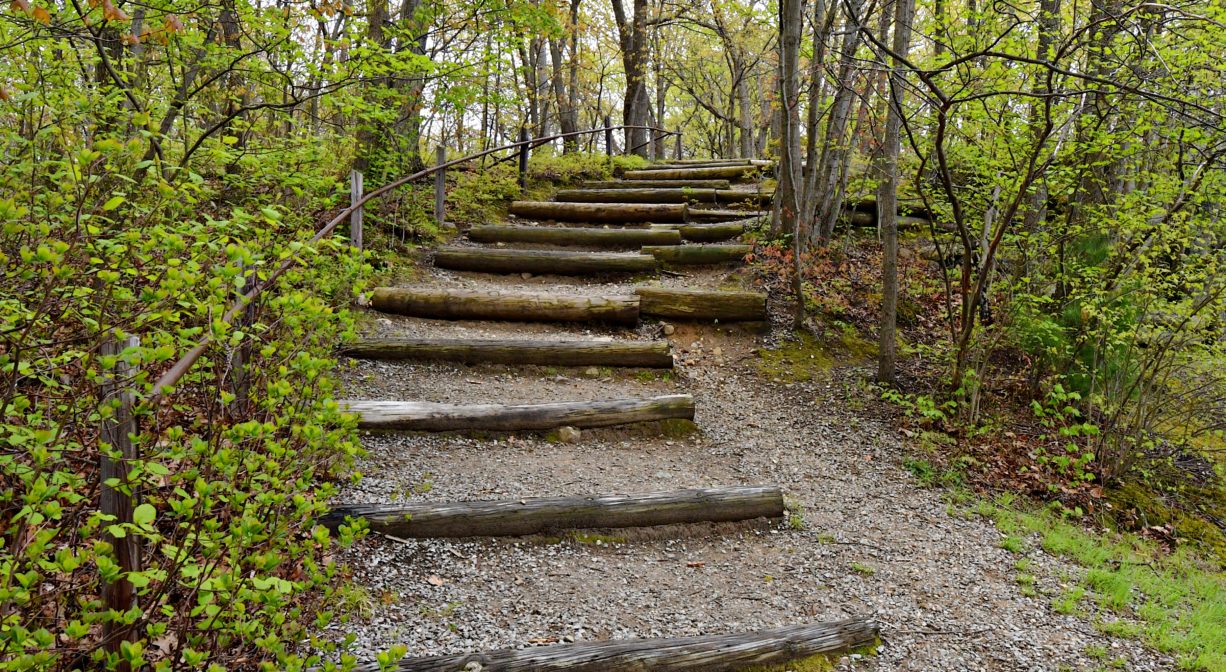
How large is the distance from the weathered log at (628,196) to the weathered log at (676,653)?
27.9 feet

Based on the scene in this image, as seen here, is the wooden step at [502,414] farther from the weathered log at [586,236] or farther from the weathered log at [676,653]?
the weathered log at [586,236]

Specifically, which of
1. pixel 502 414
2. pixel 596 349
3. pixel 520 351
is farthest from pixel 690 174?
pixel 502 414

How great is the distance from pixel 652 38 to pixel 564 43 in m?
2.39

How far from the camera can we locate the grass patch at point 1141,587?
331cm

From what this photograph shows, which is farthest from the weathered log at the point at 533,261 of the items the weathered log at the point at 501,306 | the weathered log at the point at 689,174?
the weathered log at the point at 689,174

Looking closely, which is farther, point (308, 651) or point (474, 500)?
point (474, 500)

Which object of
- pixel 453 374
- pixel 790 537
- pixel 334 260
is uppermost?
pixel 334 260

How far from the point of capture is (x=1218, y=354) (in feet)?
16.5

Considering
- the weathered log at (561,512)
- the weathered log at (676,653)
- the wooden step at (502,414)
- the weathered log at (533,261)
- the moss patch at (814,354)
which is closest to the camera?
the weathered log at (676,653)

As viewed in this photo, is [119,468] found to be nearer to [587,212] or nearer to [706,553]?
[706,553]

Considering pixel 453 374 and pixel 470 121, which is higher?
pixel 470 121

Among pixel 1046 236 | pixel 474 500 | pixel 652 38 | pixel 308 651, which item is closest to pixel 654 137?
pixel 652 38

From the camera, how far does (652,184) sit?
12023mm

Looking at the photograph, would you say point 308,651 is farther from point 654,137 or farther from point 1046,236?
point 654,137
